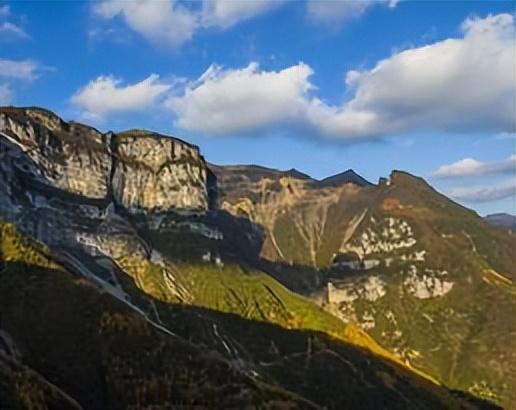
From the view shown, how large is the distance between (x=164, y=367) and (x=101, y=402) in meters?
19.3

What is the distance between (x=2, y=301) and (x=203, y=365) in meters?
48.6

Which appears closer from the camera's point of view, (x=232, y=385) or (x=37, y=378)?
(x=37, y=378)

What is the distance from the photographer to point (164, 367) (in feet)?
618

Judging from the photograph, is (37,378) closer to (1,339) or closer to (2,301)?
(1,339)

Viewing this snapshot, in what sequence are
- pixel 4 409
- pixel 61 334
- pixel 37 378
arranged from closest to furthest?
pixel 4 409 → pixel 37 378 → pixel 61 334

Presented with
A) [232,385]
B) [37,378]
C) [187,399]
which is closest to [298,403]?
[232,385]

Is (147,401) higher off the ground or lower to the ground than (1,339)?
lower

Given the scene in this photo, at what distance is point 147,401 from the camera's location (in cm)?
17662

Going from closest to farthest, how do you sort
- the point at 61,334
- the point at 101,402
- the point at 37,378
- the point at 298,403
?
1. the point at 37,378
2. the point at 101,402
3. the point at 61,334
4. the point at 298,403

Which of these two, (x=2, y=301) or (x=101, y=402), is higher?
(x=2, y=301)

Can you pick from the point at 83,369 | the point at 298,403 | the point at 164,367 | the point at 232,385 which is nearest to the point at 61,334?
the point at 83,369

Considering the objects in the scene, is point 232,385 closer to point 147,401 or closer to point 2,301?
point 147,401

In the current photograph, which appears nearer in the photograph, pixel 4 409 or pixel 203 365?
pixel 4 409

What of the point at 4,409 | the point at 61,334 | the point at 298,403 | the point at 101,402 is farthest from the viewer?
the point at 298,403
